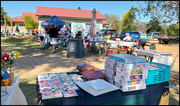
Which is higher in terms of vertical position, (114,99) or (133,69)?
(133,69)

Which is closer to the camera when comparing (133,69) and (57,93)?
(57,93)

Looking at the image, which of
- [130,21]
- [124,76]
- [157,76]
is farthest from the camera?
[130,21]

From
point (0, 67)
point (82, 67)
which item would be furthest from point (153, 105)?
point (0, 67)

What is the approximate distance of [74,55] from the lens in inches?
288

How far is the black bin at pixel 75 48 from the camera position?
7.02m

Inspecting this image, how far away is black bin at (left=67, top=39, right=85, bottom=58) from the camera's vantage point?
702cm

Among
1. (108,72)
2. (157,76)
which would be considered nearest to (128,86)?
(108,72)

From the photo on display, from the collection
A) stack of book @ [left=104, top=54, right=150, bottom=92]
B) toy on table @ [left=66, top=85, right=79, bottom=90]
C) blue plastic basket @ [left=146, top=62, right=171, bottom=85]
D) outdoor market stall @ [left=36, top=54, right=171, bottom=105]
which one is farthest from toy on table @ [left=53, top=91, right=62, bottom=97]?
blue plastic basket @ [left=146, top=62, right=171, bottom=85]

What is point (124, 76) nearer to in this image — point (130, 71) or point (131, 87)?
point (130, 71)

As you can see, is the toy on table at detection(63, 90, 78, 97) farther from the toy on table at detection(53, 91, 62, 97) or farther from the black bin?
the black bin

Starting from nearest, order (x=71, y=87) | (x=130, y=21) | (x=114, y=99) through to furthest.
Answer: (x=114, y=99), (x=71, y=87), (x=130, y=21)

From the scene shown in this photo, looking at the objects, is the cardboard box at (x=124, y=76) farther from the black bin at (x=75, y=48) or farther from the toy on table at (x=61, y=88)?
the black bin at (x=75, y=48)

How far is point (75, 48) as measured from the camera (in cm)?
718

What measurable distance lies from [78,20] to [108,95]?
18.4 m
